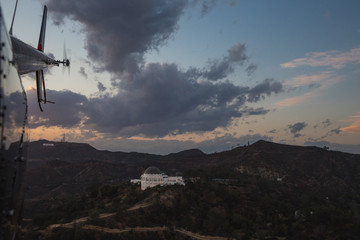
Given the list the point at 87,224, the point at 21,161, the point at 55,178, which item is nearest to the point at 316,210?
the point at 87,224

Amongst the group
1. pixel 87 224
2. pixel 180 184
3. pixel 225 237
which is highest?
pixel 180 184

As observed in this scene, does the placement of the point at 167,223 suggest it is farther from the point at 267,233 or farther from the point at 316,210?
the point at 316,210

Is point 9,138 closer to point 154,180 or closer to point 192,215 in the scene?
point 192,215

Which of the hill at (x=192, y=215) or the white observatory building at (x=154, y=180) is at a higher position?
the white observatory building at (x=154, y=180)

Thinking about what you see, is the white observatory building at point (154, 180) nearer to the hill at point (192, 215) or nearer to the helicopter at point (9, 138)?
the hill at point (192, 215)

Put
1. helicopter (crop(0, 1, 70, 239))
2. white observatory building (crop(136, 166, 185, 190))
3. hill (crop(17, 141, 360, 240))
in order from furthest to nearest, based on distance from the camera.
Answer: white observatory building (crop(136, 166, 185, 190)) → hill (crop(17, 141, 360, 240)) → helicopter (crop(0, 1, 70, 239))

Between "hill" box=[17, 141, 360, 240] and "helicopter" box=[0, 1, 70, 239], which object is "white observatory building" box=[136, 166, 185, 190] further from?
"helicopter" box=[0, 1, 70, 239]

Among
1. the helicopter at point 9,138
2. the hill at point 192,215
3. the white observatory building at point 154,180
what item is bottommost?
the hill at point 192,215

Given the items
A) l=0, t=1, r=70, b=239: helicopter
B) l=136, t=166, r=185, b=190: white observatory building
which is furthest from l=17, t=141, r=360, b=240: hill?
l=0, t=1, r=70, b=239: helicopter

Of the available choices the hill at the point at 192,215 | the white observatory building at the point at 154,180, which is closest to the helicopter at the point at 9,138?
the hill at the point at 192,215

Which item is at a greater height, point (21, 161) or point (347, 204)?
point (21, 161)

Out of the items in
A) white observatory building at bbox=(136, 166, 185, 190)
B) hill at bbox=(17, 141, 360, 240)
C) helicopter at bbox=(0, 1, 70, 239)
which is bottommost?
hill at bbox=(17, 141, 360, 240)
